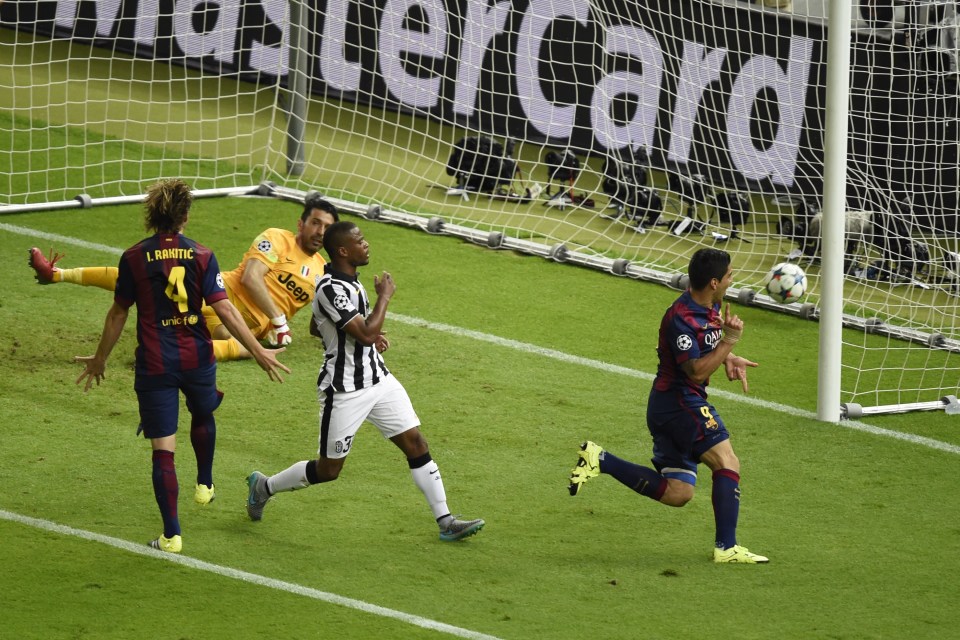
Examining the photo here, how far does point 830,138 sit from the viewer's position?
912 centimetres

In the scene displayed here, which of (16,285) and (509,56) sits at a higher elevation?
(509,56)

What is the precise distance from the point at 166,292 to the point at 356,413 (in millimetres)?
1077

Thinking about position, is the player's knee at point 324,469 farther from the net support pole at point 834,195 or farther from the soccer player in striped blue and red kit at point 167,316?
the net support pole at point 834,195

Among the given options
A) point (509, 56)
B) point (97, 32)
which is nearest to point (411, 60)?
point (509, 56)

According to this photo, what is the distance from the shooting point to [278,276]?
9992 mm

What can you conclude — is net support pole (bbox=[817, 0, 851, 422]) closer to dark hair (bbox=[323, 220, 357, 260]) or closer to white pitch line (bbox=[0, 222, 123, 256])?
dark hair (bbox=[323, 220, 357, 260])

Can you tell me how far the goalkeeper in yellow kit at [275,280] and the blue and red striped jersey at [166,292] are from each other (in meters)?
2.97

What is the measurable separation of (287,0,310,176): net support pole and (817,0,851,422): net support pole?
6.68m

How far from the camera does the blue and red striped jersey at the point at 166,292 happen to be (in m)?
6.51

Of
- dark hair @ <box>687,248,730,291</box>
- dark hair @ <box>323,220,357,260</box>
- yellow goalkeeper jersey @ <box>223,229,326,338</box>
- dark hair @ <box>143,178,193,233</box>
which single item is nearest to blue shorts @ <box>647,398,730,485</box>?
dark hair @ <box>687,248,730,291</box>

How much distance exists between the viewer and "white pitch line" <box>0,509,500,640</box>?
604cm

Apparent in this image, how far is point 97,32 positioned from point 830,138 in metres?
9.78

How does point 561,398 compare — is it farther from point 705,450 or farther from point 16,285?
point 16,285

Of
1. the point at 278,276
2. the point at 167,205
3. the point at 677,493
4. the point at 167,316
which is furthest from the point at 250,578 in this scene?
the point at 278,276
